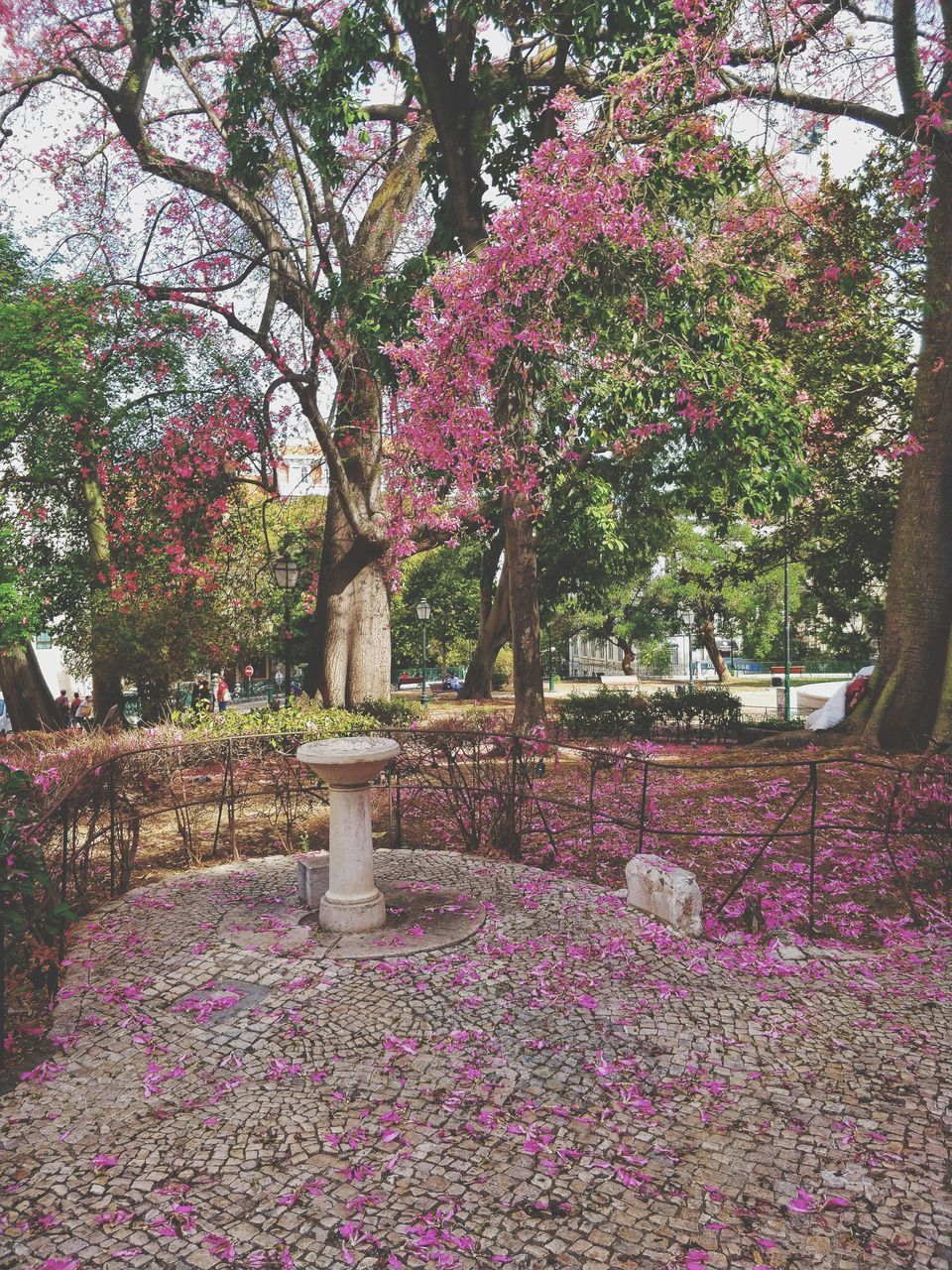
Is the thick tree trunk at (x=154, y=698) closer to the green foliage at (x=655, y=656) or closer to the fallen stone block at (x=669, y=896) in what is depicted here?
the fallen stone block at (x=669, y=896)

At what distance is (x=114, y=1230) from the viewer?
9.11ft

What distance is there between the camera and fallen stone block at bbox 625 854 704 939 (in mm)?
5594

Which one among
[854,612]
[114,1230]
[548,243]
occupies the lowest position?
[114,1230]

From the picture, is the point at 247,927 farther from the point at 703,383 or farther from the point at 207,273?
the point at 207,273

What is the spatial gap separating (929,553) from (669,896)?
7.32 m

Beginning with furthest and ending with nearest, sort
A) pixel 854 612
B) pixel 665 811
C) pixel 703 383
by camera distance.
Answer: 1. pixel 854 612
2. pixel 665 811
3. pixel 703 383

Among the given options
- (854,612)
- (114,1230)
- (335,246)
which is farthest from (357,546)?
(854,612)

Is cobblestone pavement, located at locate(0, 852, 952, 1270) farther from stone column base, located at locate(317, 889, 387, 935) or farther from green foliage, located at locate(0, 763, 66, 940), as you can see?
green foliage, located at locate(0, 763, 66, 940)

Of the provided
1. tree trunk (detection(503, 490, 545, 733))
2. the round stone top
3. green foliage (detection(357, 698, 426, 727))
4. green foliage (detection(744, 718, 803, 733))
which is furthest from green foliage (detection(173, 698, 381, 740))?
green foliage (detection(744, 718, 803, 733))

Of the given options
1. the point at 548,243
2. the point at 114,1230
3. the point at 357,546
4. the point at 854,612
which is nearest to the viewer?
the point at 114,1230

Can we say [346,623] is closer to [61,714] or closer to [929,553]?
[61,714]

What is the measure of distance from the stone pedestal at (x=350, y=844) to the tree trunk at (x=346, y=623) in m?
9.57

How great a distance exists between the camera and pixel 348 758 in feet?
17.1

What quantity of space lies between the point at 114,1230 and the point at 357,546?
12306 mm
